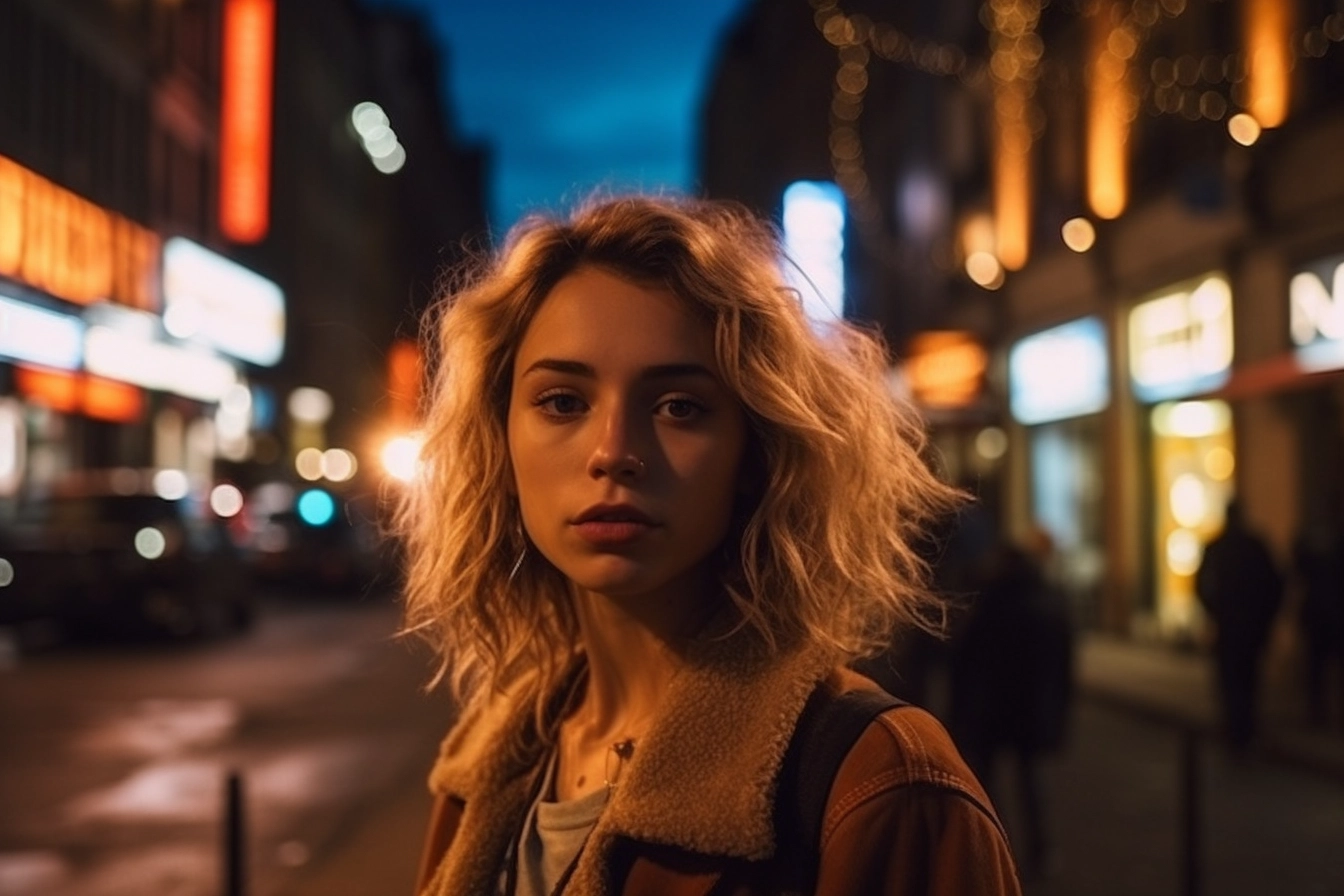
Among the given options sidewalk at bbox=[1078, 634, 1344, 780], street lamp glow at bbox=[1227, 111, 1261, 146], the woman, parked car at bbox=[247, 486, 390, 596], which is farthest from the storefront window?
the woman

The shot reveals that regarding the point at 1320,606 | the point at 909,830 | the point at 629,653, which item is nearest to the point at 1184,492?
the point at 1320,606

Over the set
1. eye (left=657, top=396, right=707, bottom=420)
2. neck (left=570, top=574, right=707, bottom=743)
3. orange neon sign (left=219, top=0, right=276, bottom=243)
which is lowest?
neck (left=570, top=574, right=707, bottom=743)

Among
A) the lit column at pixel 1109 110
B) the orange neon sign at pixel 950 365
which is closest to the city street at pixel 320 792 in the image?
the lit column at pixel 1109 110

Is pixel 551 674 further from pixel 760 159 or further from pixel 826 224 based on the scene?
pixel 760 159

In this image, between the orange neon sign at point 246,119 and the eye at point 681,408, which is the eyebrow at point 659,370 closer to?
the eye at point 681,408

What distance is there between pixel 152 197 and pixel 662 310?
3598cm

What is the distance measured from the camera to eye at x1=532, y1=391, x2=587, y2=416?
2.04 metres

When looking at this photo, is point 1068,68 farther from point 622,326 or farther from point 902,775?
point 902,775

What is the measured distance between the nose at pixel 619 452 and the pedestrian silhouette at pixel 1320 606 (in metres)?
12.2

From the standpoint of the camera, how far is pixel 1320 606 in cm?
1306

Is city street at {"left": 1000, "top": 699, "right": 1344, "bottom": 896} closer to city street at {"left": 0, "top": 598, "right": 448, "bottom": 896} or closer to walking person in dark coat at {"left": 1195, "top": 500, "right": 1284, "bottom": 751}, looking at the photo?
walking person in dark coat at {"left": 1195, "top": 500, "right": 1284, "bottom": 751}

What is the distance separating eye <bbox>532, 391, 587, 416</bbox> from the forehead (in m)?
0.05

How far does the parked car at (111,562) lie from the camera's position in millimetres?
18797

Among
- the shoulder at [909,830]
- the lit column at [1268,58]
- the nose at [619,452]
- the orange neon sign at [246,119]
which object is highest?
the orange neon sign at [246,119]
